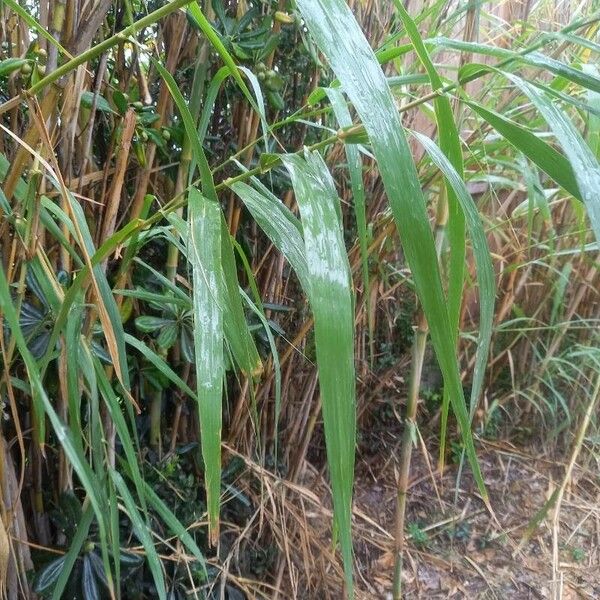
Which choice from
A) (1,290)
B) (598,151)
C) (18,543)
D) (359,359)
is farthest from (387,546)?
(1,290)

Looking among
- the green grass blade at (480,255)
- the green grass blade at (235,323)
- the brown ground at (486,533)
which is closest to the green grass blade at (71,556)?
the green grass blade at (235,323)

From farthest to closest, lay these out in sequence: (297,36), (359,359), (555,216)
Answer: (555,216), (359,359), (297,36)

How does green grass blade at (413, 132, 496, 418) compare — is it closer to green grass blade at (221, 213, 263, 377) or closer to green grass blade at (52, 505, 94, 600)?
green grass blade at (221, 213, 263, 377)

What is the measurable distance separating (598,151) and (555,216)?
711 mm

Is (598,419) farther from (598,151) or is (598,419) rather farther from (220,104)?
(220,104)

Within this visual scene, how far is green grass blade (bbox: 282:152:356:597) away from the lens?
0.20 m

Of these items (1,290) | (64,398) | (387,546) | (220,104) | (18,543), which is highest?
(220,104)

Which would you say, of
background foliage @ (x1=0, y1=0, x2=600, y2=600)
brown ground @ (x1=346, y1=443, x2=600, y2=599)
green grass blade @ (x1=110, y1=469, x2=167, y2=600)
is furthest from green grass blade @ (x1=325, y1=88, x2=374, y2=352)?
brown ground @ (x1=346, y1=443, x2=600, y2=599)

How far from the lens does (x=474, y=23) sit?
583 mm

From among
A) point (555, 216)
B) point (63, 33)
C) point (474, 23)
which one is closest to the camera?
point (63, 33)

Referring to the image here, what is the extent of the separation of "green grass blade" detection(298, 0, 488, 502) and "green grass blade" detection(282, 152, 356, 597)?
0.10 ft

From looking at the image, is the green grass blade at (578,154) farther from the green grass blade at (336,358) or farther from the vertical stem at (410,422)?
the vertical stem at (410,422)

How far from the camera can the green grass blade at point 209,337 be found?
232 mm

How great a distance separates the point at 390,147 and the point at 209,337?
0.12 meters
